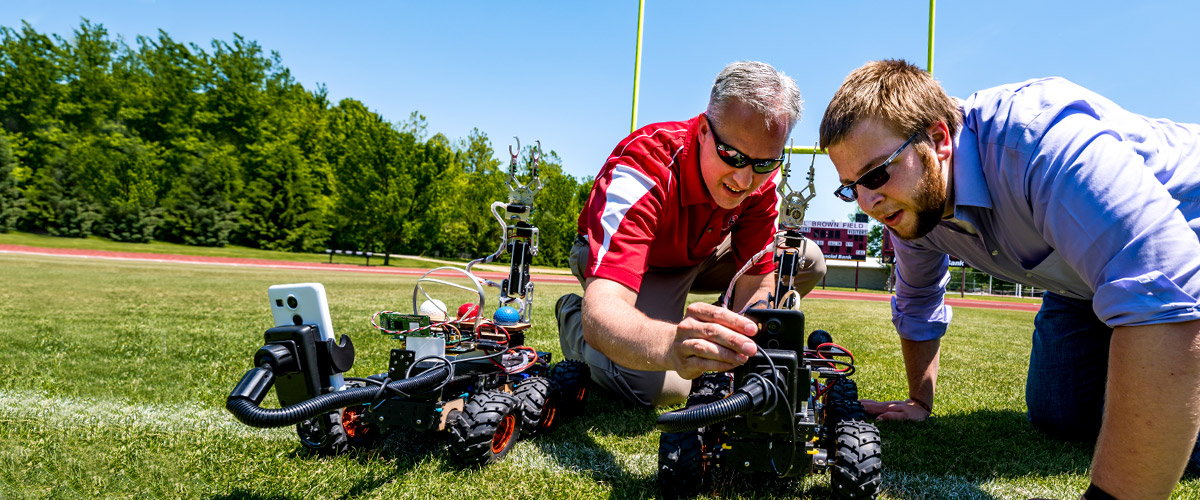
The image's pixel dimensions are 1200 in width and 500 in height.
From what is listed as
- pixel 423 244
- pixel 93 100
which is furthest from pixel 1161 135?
pixel 93 100

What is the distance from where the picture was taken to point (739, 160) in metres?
2.67

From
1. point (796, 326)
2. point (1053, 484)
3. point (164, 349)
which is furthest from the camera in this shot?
point (164, 349)

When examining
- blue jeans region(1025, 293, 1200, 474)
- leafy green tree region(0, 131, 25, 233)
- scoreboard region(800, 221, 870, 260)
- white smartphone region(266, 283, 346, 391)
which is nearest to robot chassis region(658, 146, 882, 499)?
white smartphone region(266, 283, 346, 391)

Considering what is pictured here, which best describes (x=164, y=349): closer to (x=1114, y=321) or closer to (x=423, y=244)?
(x=1114, y=321)

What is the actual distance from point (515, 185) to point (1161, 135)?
277 centimetres

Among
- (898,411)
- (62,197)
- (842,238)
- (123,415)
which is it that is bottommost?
(123,415)

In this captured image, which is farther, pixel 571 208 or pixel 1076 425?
pixel 571 208

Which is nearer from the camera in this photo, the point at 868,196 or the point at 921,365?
the point at 868,196

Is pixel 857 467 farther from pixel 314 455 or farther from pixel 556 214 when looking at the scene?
pixel 556 214

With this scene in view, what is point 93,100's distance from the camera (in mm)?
47719

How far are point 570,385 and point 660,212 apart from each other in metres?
1.13

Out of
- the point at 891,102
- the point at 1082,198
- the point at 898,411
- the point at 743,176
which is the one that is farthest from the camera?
the point at 898,411

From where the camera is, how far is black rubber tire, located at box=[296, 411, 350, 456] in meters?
2.56

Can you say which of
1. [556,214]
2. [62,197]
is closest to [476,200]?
[556,214]
